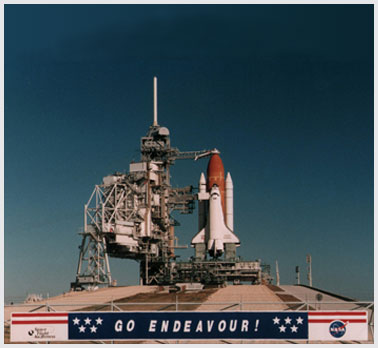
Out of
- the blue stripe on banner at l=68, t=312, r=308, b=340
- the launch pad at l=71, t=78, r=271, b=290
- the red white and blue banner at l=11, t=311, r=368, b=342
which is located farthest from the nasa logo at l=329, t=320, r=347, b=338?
the launch pad at l=71, t=78, r=271, b=290

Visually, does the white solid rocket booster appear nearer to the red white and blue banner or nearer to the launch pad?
the launch pad

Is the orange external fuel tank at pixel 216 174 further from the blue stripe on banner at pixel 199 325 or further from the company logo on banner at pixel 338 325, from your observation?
the blue stripe on banner at pixel 199 325

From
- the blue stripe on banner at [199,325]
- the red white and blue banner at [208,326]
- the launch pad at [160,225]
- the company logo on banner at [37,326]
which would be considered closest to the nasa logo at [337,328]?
the red white and blue banner at [208,326]

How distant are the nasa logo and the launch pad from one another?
61.9 metres

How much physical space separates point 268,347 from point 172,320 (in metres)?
4.56

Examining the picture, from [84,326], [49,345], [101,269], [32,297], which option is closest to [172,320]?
[84,326]

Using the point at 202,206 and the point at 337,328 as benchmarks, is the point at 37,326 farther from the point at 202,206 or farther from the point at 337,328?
the point at 202,206

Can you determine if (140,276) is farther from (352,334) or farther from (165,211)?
(352,334)

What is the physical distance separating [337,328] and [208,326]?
5.80 m

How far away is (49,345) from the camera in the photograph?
25.8m

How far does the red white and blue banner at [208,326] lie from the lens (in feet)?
79.7

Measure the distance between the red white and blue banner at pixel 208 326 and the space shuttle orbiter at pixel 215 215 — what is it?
207ft

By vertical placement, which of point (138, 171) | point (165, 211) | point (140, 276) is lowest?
point (140, 276)

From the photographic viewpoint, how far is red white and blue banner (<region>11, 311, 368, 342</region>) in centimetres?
2430
